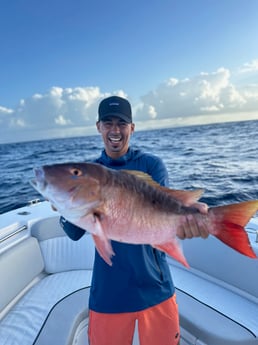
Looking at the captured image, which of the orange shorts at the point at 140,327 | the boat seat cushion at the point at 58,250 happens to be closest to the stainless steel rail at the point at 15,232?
the boat seat cushion at the point at 58,250

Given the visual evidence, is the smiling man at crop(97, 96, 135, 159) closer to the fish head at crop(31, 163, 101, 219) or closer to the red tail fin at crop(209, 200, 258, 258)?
the fish head at crop(31, 163, 101, 219)

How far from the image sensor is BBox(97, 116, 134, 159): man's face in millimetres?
2602

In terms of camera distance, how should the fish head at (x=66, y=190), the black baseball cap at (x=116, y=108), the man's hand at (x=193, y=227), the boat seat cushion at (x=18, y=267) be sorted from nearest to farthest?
1. the fish head at (x=66, y=190)
2. the man's hand at (x=193, y=227)
3. the black baseball cap at (x=116, y=108)
4. the boat seat cushion at (x=18, y=267)

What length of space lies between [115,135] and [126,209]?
1.13 metres

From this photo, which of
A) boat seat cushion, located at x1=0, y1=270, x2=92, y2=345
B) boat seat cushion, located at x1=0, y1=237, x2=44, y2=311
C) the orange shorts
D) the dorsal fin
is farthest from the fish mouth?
boat seat cushion, located at x1=0, y1=237, x2=44, y2=311

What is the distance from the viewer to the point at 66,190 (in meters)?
1.60

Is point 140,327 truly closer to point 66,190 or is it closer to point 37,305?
point 66,190

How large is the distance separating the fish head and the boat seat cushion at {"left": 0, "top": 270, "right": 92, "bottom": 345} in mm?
2290

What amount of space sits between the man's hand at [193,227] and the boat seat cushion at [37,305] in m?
2.28

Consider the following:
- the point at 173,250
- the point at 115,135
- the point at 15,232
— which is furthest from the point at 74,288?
the point at 173,250

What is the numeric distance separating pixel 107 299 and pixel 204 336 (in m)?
1.45

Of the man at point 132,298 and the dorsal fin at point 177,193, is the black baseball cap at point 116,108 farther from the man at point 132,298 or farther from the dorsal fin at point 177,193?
the dorsal fin at point 177,193

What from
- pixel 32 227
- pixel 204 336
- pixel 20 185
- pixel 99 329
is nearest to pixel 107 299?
pixel 99 329

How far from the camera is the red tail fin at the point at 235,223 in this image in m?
1.64
